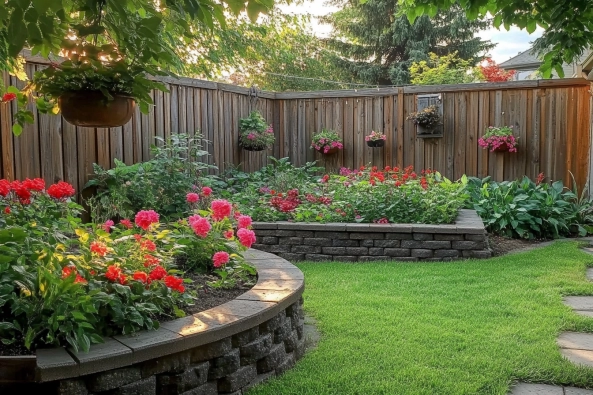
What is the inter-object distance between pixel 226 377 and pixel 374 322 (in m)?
1.22

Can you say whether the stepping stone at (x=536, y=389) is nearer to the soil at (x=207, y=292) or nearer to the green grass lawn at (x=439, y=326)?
the green grass lawn at (x=439, y=326)

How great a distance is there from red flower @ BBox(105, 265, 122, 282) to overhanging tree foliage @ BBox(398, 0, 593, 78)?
6.95ft

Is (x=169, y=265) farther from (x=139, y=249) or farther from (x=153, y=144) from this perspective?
(x=153, y=144)

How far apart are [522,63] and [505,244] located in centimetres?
1594

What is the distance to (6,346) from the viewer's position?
6.39 feet

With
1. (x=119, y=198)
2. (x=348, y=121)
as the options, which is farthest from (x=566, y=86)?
(x=119, y=198)

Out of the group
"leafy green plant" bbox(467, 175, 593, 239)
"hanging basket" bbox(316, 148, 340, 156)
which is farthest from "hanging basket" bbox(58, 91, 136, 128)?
"hanging basket" bbox(316, 148, 340, 156)

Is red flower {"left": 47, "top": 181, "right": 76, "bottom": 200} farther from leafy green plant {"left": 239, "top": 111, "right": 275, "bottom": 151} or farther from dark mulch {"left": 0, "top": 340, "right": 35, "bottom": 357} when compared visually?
leafy green plant {"left": 239, "top": 111, "right": 275, "bottom": 151}

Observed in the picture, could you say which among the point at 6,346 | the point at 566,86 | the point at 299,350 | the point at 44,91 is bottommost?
the point at 299,350

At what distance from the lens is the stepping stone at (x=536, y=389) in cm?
234

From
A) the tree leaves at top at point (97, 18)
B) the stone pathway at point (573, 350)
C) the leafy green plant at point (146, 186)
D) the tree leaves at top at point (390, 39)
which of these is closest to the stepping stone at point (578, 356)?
the stone pathway at point (573, 350)

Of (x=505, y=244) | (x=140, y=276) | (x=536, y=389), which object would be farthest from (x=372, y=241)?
(x=140, y=276)

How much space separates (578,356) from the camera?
2.73 m

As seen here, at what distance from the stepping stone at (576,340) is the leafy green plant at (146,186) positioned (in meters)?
3.40
